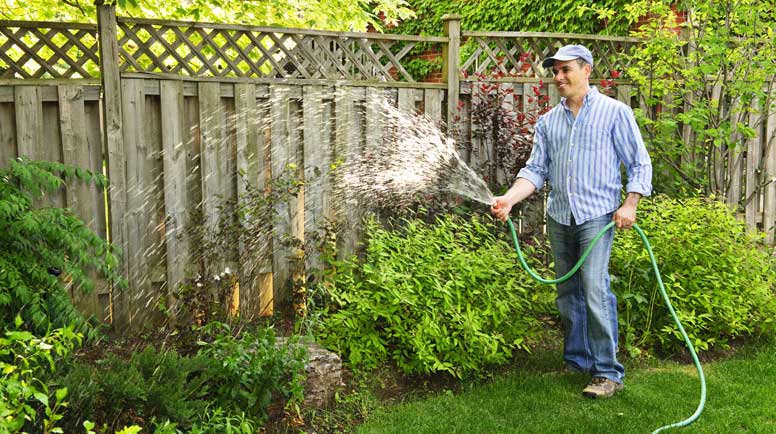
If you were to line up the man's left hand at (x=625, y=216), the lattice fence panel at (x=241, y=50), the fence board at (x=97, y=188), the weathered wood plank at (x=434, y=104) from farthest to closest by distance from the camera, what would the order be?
the weathered wood plank at (x=434, y=104) < the lattice fence panel at (x=241, y=50) < the fence board at (x=97, y=188) < the man's left hand at (x=625, y=216)

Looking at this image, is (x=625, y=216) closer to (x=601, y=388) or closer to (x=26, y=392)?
(x=601, y=388)

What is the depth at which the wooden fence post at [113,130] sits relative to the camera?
16.1ft

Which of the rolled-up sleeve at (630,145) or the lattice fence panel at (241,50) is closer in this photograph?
the rolled-up sleeve at (630,145)

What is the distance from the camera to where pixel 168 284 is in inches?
207

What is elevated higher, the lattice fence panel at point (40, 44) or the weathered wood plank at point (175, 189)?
the lattice fence panel at point (40, 44)

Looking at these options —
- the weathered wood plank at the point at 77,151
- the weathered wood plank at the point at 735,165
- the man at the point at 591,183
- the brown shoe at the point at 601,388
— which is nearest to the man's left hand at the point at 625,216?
the man at the point at 591,183

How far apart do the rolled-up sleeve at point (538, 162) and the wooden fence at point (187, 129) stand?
4.94 ft

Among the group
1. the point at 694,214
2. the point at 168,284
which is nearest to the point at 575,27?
the point at 694,214

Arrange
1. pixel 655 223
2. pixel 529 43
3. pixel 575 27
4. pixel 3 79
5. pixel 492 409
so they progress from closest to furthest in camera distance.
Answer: pixel 492 409, pixel 3 79, pixel 655 223, pixel 529 43, pixel 575 27

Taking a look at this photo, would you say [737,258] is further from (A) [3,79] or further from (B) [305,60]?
(A) [3,79]

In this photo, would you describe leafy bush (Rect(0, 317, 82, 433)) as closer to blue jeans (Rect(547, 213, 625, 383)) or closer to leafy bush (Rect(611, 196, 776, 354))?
blue jeans (Rect(547, 213, 625, 383))

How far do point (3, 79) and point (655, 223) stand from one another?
13.9ft

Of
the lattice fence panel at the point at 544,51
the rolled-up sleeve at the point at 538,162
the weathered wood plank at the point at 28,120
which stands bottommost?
the rolled-up sleeve at the point at 538,162

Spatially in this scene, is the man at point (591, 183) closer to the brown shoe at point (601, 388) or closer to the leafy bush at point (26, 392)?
the brown shoe at point (601, 388)
